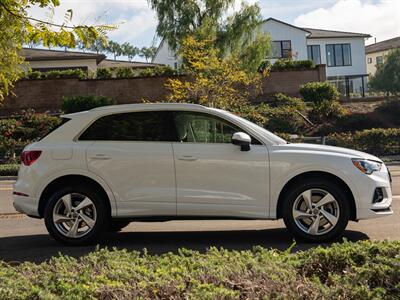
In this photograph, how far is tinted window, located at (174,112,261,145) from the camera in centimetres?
722

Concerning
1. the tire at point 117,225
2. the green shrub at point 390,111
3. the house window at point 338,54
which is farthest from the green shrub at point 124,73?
the house window at point 338,54

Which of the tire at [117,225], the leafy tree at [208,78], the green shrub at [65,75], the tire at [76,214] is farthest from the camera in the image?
the green shrub at [65,75]

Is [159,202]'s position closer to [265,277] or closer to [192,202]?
[192,202]

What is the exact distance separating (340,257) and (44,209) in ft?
13.2

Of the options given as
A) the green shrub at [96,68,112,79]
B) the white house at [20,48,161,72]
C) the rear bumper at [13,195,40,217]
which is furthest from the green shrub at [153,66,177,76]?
the rear bumper at [13,195,40,217]

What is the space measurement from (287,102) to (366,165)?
2352cm

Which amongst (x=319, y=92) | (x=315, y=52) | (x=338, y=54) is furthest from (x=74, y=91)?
(x=338, y=54)

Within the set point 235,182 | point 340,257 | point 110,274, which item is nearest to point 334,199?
point 235,182

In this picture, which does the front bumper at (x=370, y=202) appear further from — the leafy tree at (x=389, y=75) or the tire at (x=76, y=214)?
the leafy tree at (x=389, y=75)

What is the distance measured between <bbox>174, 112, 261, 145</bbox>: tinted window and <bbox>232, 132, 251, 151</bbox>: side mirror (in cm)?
15

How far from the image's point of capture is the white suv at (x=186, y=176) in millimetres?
6984

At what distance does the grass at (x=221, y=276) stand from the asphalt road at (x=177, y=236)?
6.57 ft

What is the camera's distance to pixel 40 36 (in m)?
5.34

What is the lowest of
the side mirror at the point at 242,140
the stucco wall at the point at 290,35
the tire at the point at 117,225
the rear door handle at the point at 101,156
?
the tire at the point at 117,225
